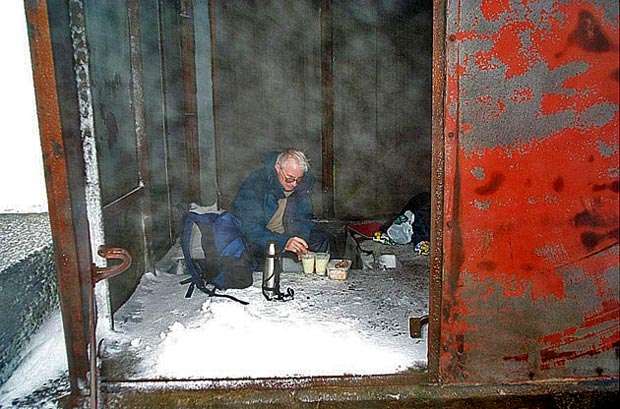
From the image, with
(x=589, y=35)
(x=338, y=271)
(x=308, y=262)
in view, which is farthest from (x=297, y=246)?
(x=589, y=35)

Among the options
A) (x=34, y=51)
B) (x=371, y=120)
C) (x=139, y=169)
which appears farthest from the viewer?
(x=371, y=120)

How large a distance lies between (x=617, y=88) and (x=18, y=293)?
277cm

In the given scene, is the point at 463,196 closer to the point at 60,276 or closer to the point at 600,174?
the point at 600,174

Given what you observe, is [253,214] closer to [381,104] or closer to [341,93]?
[341,93]

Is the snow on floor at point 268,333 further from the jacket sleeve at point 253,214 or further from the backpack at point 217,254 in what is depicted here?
the jacket sleeve at point 253,214

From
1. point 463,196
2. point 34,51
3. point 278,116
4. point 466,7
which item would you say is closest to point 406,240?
point 278,116

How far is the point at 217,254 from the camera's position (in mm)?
3305

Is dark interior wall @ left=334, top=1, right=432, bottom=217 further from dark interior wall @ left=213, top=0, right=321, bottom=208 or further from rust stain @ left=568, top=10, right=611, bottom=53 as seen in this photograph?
rust stain @ left=568, top=10, right=611, bottom=53

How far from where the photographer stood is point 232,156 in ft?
18.7

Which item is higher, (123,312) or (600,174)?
(600,174)

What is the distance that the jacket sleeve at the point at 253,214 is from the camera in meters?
4.03

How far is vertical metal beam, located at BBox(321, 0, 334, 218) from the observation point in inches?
210

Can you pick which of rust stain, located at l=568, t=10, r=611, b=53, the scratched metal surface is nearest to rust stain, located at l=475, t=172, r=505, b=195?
the scratched metal surface

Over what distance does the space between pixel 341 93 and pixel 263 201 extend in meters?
2.00
